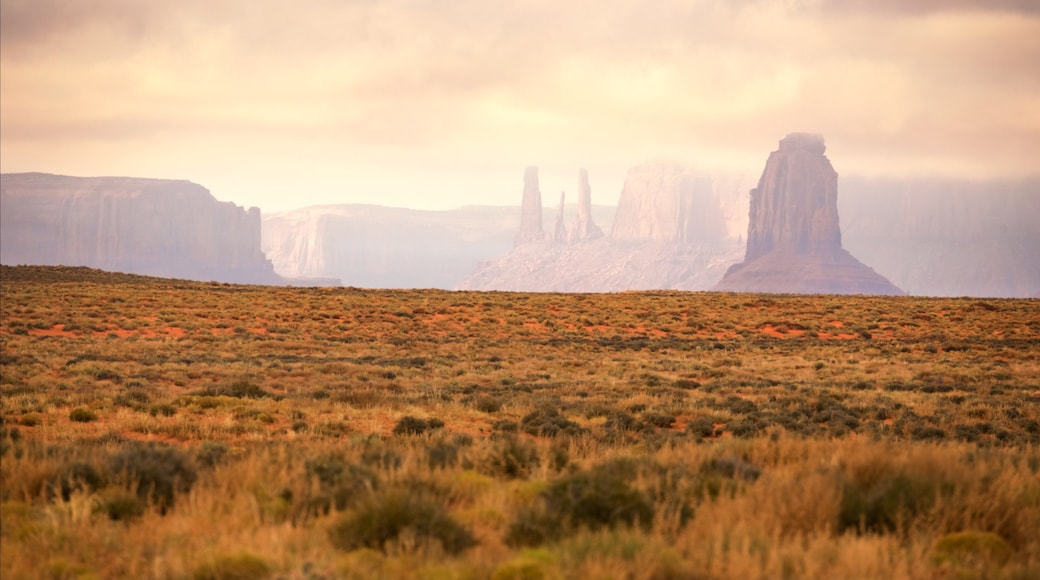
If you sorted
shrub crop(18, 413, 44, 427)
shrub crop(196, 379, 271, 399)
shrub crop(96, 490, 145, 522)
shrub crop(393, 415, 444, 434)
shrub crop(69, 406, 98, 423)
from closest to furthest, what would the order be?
1. shrub crop(96, 490, 145, 522)
2. shrub crop(393, 415, 444, 434)
3. shrub crop(18, 413, 44, 427)
4. shrub crop(69, 406, 98, 423)
5. shrub crop(196, 379, 271, 399)

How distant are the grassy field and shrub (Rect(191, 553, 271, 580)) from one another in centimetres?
2

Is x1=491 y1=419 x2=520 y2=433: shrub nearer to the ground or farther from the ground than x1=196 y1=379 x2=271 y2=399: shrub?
farther from the ground

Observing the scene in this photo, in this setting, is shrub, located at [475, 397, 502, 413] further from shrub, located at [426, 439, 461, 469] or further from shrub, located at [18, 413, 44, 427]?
shrub, located at [18, 413, 44, 427]

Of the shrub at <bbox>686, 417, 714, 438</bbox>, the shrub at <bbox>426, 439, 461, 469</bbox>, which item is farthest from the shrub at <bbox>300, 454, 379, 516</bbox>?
the shrub at <bbox>686, 417, 714, 438</bbox>

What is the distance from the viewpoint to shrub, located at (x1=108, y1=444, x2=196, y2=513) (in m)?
8.67

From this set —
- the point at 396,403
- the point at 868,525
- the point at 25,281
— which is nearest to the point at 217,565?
the point at 868,525

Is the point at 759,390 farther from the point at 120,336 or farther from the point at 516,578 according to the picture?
the point at 120,336

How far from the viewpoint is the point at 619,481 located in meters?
8.12

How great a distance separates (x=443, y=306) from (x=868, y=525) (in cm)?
5558

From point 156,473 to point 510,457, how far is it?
13.3 ft

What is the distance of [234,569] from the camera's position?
621 centimetres

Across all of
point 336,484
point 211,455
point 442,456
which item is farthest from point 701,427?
point 336,484

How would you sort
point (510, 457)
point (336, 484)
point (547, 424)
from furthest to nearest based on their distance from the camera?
1. point (547, 424)
2. point (510, 457)
3. point (336, 484)

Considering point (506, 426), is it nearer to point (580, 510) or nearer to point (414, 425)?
point (414, 425)
